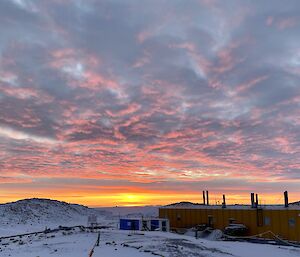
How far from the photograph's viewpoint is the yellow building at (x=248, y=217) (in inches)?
1828

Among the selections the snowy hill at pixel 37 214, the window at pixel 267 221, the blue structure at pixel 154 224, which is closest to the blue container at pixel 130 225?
the blue structure at pixel 154 224

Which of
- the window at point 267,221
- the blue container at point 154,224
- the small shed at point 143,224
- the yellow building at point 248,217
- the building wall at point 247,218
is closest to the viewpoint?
the building wall at point 247,218

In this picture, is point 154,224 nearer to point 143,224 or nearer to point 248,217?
point 143,224

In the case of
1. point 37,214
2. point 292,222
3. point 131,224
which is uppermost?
point 37,214

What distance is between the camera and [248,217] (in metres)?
52.2

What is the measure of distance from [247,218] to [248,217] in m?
0.25

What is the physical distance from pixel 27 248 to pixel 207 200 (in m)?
43.8

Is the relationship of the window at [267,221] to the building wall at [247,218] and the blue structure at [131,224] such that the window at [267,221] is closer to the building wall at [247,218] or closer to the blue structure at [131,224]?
the building wall at [247,218]

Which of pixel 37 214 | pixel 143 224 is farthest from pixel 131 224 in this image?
pixel 37 214

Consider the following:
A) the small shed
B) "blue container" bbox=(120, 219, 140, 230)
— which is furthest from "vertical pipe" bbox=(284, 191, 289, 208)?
"blue container" bbox=(120, 219, 140, 230)

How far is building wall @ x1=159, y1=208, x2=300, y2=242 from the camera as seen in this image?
46.3 metres

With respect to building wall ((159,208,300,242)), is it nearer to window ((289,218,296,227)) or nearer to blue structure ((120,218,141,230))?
window ((289,218,296,227))

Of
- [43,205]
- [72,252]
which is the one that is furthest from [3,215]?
[72,252]

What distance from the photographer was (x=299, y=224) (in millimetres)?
45188
